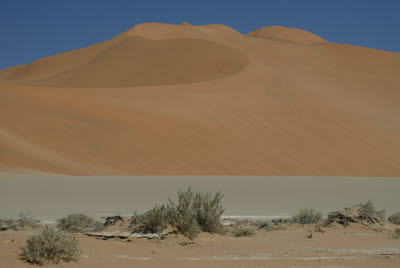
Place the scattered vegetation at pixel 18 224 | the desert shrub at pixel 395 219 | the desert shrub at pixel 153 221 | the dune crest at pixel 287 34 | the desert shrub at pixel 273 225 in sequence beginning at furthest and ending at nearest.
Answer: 1. the dune crest at pixel 287 34
2. the desert shrub at pixel 395 219
3. the desert shrub at pixel 273 225
4. the scattered vegetation at pixel 18 224
5. the desert shrub at pixel 153 221

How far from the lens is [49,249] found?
19.2 ft

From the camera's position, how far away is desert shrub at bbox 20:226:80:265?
5719mm

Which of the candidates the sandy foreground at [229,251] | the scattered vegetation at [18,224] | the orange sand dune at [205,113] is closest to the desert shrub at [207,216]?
the sandy foreground at [229,251]

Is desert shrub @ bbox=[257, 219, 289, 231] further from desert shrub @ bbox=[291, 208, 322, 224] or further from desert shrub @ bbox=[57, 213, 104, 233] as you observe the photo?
desert shrub @ bbox=[57, 213, 104, 233]

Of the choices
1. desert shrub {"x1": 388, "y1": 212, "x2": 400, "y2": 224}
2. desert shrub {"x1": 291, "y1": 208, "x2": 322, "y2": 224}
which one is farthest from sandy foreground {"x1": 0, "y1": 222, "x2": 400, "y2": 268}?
desert shrub {"x1": 388, "y1": 212, "x2": 400, "y2": 224}

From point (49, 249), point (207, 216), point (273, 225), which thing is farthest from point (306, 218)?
point (49, 249)

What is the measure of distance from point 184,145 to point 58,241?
1909 centimetres

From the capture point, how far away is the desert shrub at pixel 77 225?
819 centimetres

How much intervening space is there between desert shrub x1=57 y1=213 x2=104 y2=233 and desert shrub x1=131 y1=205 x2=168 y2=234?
688 millimetres

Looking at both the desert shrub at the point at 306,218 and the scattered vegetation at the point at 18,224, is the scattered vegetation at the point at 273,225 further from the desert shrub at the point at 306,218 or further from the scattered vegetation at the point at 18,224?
the scattered vegetation at the point at 18,224

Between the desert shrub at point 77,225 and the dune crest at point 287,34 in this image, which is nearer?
the desert shrub at point 77,225

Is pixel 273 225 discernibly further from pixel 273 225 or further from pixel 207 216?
pixel 207 216

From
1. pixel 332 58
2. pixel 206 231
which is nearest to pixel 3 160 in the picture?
pixel 206 231

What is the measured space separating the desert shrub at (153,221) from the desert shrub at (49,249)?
1736 millimetres
